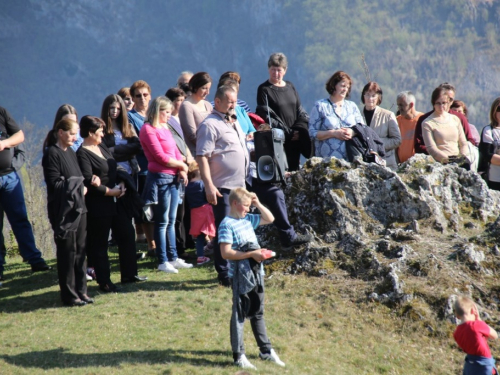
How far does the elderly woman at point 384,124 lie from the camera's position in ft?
35.2

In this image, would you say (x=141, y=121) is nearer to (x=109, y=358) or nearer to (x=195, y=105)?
(x=195, y=105)

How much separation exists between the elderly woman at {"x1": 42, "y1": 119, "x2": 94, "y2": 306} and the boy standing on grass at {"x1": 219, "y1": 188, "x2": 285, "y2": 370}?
2.23m

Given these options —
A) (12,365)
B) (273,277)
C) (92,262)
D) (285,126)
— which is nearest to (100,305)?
(92,262)

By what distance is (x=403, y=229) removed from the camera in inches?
357

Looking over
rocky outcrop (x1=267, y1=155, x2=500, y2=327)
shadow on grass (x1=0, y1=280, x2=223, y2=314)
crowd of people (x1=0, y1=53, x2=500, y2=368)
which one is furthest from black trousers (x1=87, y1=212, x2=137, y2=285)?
rocky outcrop (x1=267, y1=155, x2=500, y2=327)

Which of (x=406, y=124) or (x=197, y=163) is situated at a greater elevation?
(x=406, y=124)

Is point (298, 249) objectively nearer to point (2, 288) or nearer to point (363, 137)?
point (363, 137)

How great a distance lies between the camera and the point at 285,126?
407 inches

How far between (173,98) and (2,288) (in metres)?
3.87

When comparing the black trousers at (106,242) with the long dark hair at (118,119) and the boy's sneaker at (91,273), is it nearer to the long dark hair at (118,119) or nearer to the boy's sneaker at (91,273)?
the boy's sneaker at (91,273)

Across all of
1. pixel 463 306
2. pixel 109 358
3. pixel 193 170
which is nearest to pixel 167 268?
pixel 193 170

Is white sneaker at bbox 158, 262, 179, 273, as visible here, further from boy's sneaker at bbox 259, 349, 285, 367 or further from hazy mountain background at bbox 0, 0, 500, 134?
hazy mountain background at bbox 0, 0, 500, 134

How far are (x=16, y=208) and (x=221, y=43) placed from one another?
605 ft

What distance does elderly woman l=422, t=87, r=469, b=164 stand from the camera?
1055 centimetres
